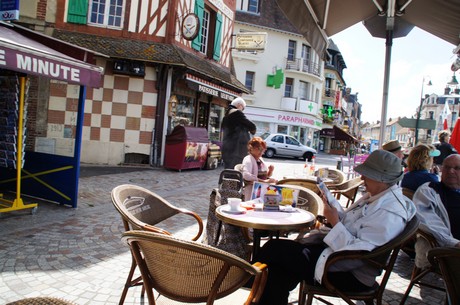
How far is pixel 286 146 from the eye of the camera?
23.2 m

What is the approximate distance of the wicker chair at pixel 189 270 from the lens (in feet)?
5.72

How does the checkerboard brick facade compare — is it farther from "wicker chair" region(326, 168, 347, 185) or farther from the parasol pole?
the parasol pole

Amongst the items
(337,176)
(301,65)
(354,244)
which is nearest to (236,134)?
(337,176)

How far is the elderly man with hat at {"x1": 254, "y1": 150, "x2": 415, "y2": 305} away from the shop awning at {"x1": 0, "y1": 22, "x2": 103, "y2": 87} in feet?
11.7

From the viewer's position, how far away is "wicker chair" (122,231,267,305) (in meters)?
1.74

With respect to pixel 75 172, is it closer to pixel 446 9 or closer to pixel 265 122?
pixel 446 9

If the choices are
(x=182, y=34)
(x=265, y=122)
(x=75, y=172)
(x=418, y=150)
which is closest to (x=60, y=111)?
(x=182, y=34)

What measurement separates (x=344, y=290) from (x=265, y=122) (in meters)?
29.3

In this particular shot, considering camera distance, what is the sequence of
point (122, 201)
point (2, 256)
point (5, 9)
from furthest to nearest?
point (5, 9)
point (2, 256)
point (122, 201)

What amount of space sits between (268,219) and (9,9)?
21.8ft

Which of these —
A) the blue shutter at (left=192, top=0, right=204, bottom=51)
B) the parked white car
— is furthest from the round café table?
the parked white car

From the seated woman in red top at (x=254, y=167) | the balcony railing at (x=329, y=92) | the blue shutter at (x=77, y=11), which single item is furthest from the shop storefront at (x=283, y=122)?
the seated woman in red top at (x=254, y=167)

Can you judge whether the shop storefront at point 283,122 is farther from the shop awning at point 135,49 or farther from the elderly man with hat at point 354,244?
the elderly man with hat at point 354,244

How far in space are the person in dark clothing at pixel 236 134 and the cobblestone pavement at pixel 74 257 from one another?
1.17 m
